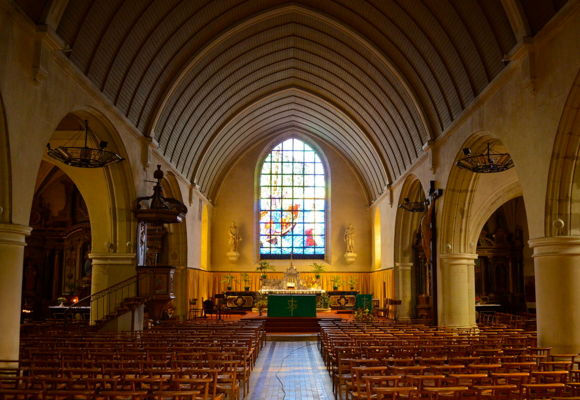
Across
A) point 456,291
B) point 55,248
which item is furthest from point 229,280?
point 456,291

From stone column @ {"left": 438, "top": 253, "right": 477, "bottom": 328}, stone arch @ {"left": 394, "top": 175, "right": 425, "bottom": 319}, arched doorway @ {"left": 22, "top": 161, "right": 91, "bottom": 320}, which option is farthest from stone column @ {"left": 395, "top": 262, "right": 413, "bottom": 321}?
arched doorway @ {"left": 22, "top": 161, "right": 91, "bottom": 320}

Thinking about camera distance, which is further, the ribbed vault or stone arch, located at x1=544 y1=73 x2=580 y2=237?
the ribbed vault

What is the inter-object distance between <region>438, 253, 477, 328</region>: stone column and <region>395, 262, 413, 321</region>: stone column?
23.7 ft

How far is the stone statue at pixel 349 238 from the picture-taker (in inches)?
1340

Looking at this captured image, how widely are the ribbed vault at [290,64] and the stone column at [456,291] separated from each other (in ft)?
14.1

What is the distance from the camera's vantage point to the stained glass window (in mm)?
34656

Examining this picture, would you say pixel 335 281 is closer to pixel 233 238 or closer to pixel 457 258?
pixel 233 238

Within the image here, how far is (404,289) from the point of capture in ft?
87.1

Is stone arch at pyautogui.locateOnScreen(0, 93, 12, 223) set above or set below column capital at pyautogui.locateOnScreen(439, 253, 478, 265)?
above

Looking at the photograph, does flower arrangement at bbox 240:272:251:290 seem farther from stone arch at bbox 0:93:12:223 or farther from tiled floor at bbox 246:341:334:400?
stone arch at bbox 0:93:12:223

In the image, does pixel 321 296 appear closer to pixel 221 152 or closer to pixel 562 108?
pixel 221 152

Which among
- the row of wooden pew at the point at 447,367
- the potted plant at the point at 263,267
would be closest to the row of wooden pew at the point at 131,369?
the row of wooden pew at the point at 447,367

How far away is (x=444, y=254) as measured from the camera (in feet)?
63.3

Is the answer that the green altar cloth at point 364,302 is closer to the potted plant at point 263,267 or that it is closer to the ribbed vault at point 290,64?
the ribbed vault at point 290,64
